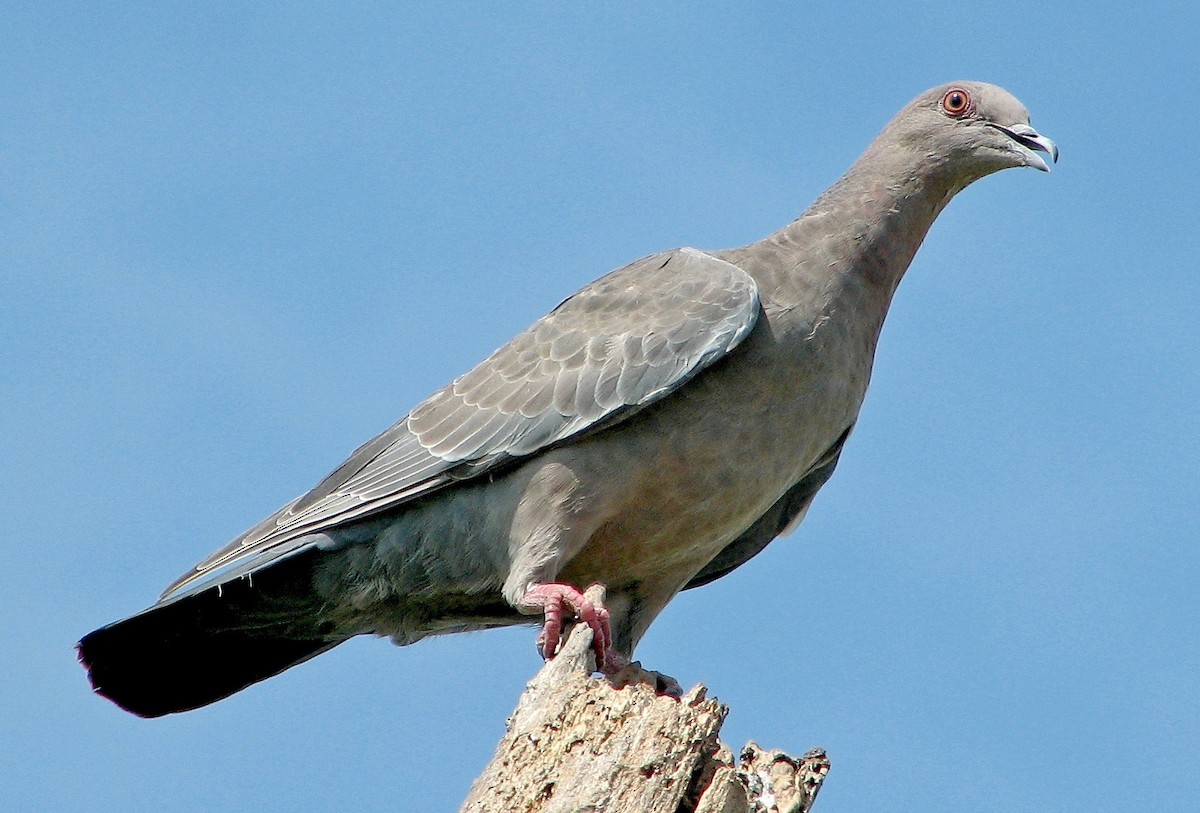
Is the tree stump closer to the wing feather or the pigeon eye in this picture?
the wing feather

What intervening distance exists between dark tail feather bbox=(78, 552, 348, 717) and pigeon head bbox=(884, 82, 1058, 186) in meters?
3.98

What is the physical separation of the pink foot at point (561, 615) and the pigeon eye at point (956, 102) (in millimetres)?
3473

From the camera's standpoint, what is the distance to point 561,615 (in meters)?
7.18

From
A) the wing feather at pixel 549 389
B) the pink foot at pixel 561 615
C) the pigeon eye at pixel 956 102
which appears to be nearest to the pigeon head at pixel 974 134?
the pigeon eye at pixel 956 102

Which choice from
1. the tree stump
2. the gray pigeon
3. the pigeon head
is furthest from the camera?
the pigeon head

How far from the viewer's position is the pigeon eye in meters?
8.66

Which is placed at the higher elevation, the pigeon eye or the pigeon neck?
the pigeon eye

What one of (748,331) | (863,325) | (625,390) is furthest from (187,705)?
(863,325)

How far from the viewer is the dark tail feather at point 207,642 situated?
769cm

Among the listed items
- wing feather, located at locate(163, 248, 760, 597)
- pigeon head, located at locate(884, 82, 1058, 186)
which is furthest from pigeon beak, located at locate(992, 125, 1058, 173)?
wing feather, located at locate(163, 248, 760, 597)

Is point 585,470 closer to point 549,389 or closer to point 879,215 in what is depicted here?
point 549,389

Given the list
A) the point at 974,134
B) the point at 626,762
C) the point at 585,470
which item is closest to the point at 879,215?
the point at 974,134

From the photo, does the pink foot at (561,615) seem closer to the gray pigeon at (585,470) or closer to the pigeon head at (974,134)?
the gray pigeon at (585,470)

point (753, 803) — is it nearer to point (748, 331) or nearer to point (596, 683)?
point (596, 683)
